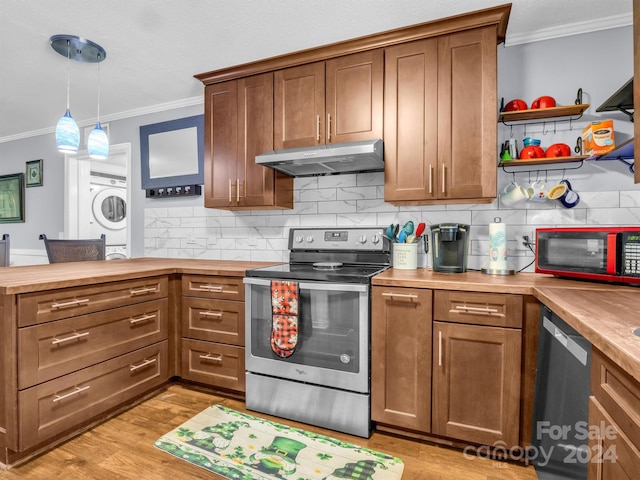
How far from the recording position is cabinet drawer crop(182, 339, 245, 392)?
7.27 feet

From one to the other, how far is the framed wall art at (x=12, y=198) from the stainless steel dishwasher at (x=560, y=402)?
5.28 m

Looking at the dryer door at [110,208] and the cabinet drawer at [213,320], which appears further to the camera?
the dryer door at [110,208]

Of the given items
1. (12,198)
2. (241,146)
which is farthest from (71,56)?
(12,198)

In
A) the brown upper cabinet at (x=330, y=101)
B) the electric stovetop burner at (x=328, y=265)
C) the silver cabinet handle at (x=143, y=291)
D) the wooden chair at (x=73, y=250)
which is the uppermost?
the brown upper cabinet at (x=330, y=101)

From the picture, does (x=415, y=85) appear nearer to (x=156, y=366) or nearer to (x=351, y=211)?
(x=351, y=211)

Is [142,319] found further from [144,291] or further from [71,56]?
[71,56]

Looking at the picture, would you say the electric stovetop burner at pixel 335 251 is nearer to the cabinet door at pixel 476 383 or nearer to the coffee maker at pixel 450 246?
the coffee maker at pixel 450 246

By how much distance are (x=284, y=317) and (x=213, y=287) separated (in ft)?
2.00

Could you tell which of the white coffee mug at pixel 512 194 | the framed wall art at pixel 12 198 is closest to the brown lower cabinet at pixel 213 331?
the white coffee mug at pixel 512 194

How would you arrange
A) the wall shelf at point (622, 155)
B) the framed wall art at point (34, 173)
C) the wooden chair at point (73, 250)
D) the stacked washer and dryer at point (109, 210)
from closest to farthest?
the wall shelf at point (622, 155), the wooden chair at point (73, 250), the framed wall art at point (34, 173), the stacked washer and dryer at point (109, 210)

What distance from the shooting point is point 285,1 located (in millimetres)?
1833

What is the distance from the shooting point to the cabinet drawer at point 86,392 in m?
1.60

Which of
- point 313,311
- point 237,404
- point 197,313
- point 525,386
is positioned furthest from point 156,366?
point 525,386

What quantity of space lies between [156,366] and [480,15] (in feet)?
9.44
